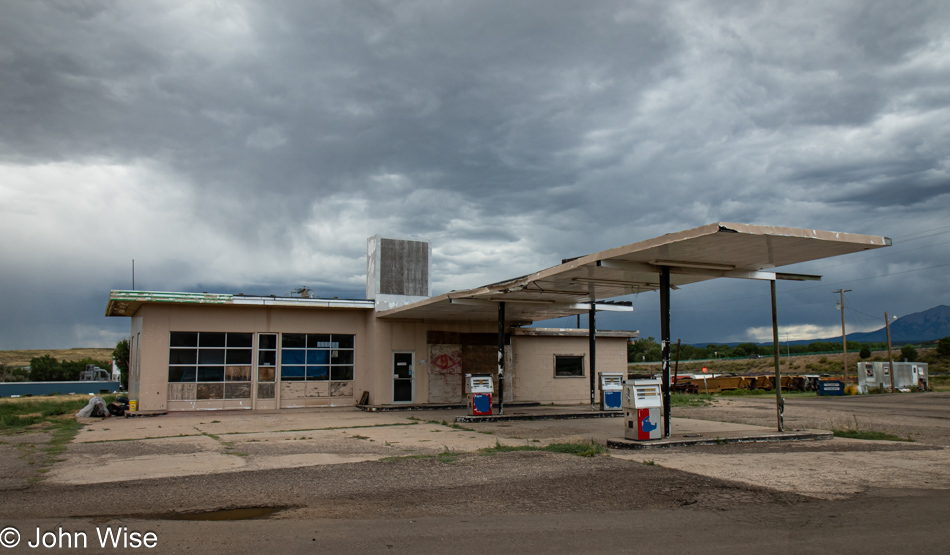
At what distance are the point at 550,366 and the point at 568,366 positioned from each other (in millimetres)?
1104

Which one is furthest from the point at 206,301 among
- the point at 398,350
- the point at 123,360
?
the point at 123,360

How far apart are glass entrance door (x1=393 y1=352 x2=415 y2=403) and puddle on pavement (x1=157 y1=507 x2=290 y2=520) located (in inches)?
666

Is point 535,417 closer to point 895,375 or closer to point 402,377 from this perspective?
point 402,377

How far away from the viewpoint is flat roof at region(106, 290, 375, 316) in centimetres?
2064

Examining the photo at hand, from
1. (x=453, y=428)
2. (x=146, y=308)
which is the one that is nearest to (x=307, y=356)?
(x=146, y=308)

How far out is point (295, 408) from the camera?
76.5ft

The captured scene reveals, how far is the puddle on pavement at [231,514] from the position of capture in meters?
6.75

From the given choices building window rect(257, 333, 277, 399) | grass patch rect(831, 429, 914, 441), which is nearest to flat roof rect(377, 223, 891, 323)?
grass patch rect(831, 429, 914, 441)

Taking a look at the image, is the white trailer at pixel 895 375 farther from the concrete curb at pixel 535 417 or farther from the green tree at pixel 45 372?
the green tree at pixel 45 372

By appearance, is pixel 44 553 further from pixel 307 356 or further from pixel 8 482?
pixel 307 356

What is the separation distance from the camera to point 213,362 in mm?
22469

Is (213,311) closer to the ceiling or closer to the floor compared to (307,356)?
closer to the ceiling

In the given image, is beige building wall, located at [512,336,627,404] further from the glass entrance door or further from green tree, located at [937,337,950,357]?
green tree, located at [937,337,950,357]

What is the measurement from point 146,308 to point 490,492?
17748 mm
